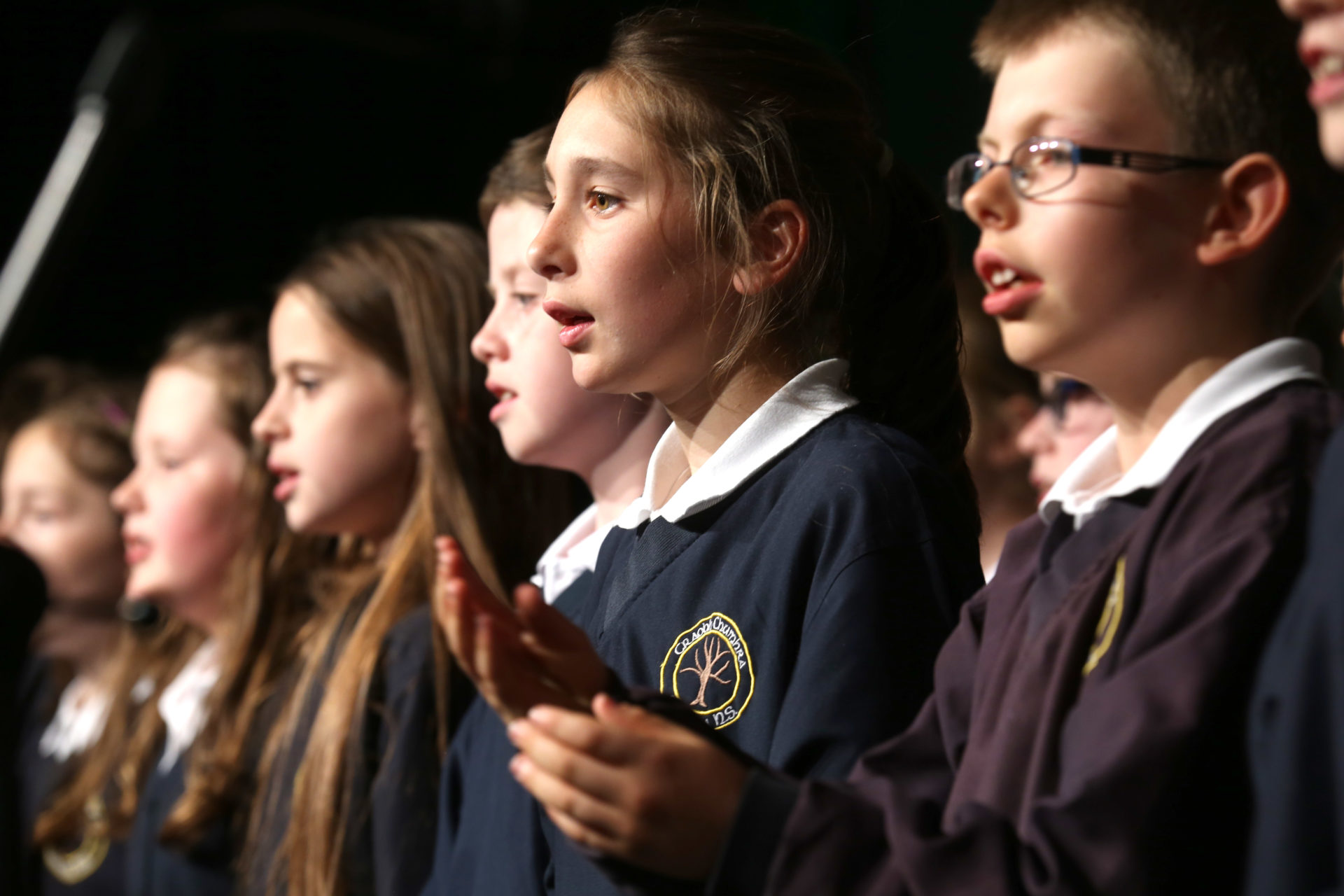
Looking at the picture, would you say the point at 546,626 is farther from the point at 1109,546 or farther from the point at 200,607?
the point at 200,607

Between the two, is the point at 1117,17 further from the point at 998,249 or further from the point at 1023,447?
the point at 1023,447

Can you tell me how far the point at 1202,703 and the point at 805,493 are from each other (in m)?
0.44

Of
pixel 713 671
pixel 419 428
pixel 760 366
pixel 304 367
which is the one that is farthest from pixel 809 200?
pixel 304 367

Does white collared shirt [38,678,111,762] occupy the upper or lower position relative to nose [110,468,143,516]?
lower

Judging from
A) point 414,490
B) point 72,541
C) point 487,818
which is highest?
point 72,541

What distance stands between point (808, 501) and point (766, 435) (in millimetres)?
93

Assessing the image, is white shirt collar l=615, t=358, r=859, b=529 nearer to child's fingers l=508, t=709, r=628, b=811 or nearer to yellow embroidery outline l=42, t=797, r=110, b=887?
child's fingers l=508, t=709, r=628, b=811

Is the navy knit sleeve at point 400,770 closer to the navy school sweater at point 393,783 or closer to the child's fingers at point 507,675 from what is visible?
the navy school sweater at point 393,783

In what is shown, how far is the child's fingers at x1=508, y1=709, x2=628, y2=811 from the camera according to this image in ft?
2.53

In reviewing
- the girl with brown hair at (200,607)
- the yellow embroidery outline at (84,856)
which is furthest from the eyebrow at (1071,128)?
the yellow embroidery outline at (84,856)

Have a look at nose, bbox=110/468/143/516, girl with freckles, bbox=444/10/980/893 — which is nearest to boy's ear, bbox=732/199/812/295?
girl with freckles, bbox=444/10/980/893

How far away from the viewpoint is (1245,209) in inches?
33.2

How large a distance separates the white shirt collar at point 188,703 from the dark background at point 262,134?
91 centimetres

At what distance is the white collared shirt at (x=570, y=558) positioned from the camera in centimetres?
155
